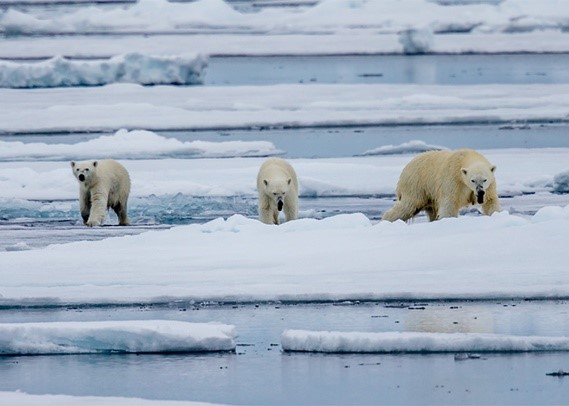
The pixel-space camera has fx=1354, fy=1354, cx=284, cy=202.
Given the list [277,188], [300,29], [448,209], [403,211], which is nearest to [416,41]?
[300,29]

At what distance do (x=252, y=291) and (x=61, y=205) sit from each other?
3.70 metres

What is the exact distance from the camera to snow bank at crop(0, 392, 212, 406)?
12.6 feet

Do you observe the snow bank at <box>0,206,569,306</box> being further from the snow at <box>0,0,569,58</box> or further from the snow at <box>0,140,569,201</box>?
the snow at <box>0,0,569,58</box>

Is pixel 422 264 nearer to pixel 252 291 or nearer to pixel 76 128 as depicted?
Result: pixel 252 291

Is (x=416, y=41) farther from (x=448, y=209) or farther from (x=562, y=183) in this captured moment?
(x=448, y=209)

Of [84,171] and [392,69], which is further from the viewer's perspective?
[392,69]

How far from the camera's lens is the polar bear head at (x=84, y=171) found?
823cm

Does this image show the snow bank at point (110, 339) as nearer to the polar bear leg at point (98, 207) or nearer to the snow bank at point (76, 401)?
the snow bank at point (76, 401)

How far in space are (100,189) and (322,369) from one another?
4.21 meters

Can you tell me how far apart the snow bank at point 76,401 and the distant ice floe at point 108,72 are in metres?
12.4

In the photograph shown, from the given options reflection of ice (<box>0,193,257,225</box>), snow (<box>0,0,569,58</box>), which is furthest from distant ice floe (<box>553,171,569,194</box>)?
snow (<box>0,0,569,58</box>)

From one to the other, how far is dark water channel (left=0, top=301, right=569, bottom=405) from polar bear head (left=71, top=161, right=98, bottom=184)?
10.3 feet

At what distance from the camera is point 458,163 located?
674 cm

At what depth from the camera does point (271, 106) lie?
47.0 ft
